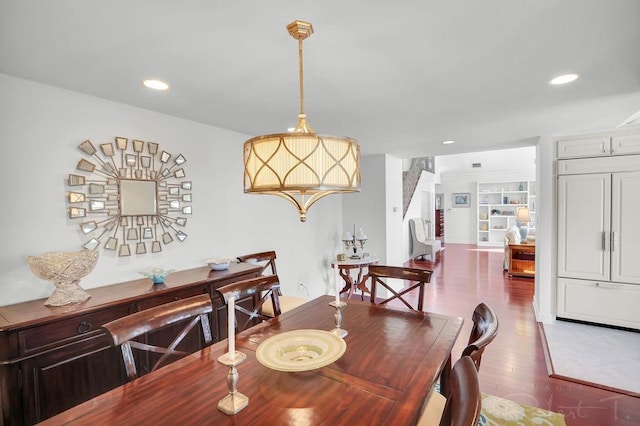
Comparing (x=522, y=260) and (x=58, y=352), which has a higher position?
(x=58, y=352)

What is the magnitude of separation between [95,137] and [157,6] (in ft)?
4.71

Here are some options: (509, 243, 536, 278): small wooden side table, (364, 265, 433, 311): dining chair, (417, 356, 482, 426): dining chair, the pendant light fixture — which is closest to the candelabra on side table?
(364, 265, 433, 311): dining chair

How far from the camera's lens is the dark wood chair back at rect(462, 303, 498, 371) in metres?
1.09

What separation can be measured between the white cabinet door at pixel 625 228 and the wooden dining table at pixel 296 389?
10.2 feet

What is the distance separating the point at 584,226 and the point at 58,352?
489cm

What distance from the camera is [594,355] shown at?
2.93 m

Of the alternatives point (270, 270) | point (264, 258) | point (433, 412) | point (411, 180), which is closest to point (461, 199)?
point (411, 180)

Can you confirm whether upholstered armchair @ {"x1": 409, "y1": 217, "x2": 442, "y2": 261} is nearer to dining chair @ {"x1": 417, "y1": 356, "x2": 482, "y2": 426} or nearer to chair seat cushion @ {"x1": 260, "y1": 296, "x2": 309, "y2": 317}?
chair seat cushion @ {"x1": 260, "y1": 296, "x2": 309, "y2": 317}

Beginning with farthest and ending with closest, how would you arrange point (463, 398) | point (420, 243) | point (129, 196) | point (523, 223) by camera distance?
1. point (420, 243)
2. point (523, 223)
3. point (129, 196)
4. point (463, 398)

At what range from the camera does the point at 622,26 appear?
1.50m

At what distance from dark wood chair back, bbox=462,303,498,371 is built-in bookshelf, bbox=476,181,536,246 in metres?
9.91

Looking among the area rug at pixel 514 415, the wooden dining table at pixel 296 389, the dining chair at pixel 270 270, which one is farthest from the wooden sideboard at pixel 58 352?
the area rug at pixel 514 415

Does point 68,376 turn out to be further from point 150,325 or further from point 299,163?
point 299,163

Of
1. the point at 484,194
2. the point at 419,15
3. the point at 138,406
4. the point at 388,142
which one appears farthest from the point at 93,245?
the point at 484,194
